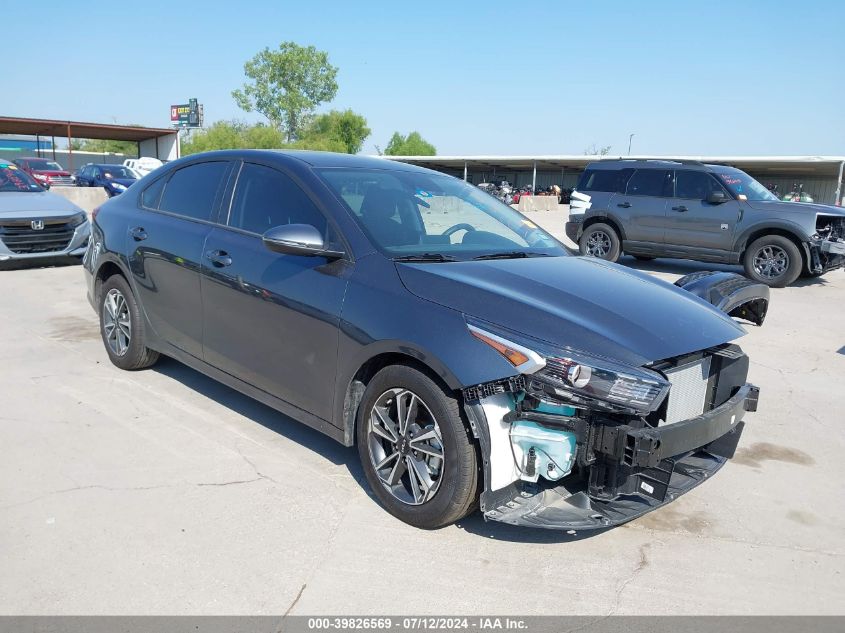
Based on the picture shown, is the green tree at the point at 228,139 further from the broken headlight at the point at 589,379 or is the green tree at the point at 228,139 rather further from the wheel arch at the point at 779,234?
the broken headlight at the point at 589,379

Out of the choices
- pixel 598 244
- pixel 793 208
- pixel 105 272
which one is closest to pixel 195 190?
pixel 105 272

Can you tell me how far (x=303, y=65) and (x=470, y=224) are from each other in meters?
89.8

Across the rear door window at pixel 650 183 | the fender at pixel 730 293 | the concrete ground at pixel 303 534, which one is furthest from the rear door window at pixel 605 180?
the concrete ground at pixel 303 534

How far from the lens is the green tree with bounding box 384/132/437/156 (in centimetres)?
10021

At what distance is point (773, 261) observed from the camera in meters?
11.2

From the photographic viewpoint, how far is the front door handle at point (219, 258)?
4.24 meters

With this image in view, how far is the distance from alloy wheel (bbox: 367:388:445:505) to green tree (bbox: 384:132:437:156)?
3851 inches

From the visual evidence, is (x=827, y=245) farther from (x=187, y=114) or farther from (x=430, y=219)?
(x=187, y=114)

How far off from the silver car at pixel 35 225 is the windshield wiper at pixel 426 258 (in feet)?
27.6

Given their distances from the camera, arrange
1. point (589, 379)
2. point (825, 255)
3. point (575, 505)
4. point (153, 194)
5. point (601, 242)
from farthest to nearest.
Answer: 1. point (601, 242)
2. point (825, 255)
3. point (153, 194)
4. point (575, 505)
5. point (589, 379)

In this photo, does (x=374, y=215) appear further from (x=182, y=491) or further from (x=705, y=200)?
(x=705, y=200)

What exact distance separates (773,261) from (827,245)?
782mm

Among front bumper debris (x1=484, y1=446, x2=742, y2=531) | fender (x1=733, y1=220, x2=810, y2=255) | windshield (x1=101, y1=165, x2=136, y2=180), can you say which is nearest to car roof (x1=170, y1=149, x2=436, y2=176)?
front bumper debris (x1=484, y1=446, x2=742, y2=531)

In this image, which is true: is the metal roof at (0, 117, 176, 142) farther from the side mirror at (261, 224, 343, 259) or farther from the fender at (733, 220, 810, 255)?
the side mirror at (261, 224, 343, 259)
